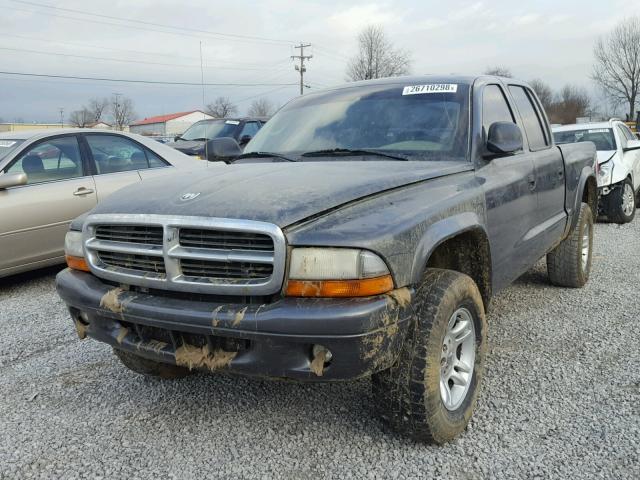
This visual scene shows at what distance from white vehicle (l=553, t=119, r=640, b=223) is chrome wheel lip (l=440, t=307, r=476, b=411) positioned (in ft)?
22.0

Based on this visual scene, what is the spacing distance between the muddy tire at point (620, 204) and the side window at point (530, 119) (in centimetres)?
522

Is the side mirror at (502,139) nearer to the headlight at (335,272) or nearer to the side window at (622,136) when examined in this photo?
the headlight at (335,272)

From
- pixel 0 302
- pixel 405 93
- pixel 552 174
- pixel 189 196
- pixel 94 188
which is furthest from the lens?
pixel 94 188

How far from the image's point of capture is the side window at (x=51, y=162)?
209 inches

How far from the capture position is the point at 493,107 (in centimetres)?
364

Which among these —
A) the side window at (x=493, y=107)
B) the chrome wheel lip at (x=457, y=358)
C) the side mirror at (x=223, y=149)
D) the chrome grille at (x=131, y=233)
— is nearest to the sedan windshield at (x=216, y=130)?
the side mirror at (x=223, y=149)

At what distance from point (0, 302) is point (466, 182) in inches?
170

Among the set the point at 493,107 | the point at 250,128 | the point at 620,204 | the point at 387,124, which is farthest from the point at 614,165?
the point at 250,128

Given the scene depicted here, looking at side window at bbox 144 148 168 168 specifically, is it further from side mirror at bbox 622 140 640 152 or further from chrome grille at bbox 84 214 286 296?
side mirror at bbox 622 140 640 152

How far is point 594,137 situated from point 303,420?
29.1 feet

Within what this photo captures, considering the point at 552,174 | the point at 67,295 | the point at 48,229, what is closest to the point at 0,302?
the point at 48,229

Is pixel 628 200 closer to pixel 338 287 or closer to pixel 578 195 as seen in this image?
pixel 578 195

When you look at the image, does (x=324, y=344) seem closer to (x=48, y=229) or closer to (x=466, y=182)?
(x=466, y=182)

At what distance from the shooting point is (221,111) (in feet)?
202
